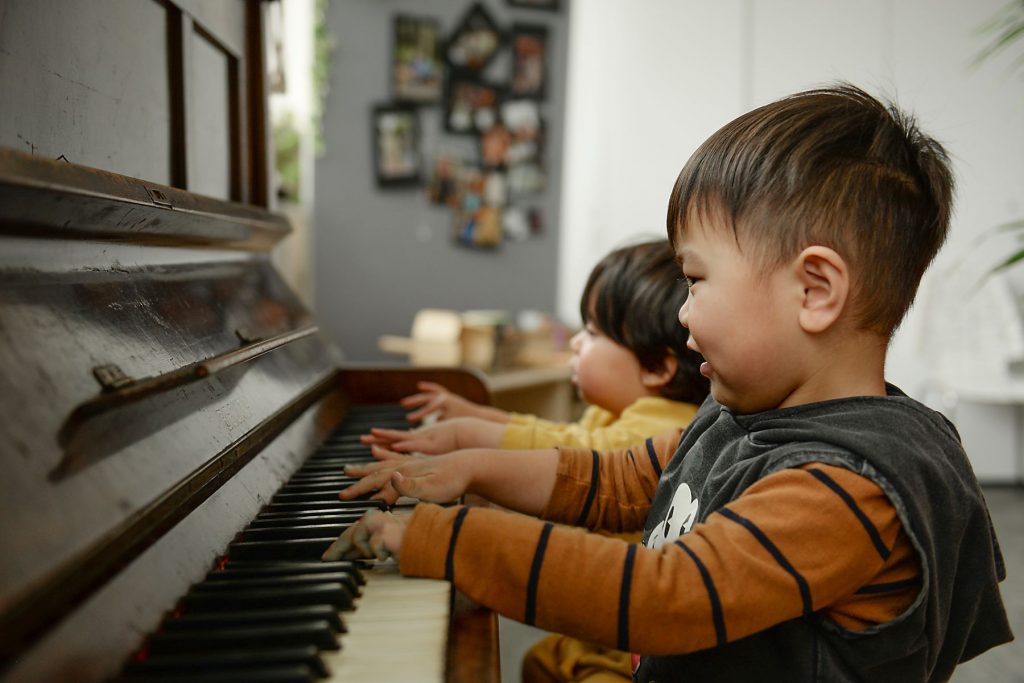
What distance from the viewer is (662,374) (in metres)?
1.50

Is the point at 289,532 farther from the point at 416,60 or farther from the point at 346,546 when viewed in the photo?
the point at 416,60

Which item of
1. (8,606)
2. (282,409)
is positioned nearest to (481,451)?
(282,409)

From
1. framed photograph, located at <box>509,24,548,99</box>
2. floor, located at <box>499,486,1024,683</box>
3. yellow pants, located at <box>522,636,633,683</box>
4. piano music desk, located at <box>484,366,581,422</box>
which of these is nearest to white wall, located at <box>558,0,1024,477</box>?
framed photograph, located at <box>509,24,548,99</box>

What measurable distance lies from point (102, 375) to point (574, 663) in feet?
2.69

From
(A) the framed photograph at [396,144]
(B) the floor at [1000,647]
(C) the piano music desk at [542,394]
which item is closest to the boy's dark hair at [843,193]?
(B) the floor at [1000,647]

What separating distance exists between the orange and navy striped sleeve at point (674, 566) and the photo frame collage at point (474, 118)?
12.6 feet

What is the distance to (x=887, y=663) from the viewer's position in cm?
82

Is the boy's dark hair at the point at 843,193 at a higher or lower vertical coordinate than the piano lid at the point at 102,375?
higher

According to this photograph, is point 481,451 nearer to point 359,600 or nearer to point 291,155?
point 359,600

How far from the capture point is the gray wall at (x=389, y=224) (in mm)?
4328

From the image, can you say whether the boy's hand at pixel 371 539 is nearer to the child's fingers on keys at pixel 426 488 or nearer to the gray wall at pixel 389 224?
the child's fingers on keys at pixel 426 488

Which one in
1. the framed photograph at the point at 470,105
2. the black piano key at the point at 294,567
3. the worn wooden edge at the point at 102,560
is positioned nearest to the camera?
the worn wooden edge at the point at 102,560

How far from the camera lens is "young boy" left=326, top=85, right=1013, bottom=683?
2.40 feet

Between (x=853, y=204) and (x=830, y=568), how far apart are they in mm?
362
